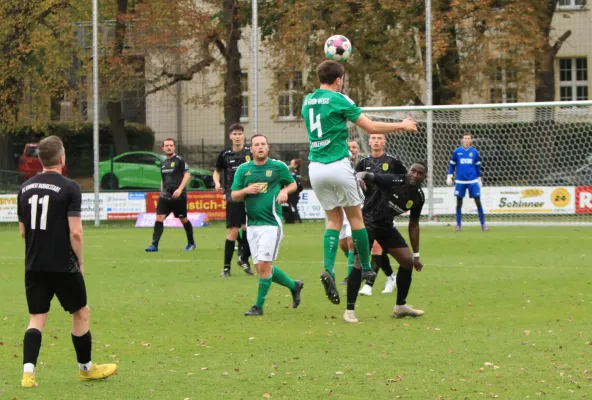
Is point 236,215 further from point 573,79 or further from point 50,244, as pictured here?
point 573,79

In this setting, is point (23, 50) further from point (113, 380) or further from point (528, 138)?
point (113, 380)

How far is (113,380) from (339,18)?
958 inches

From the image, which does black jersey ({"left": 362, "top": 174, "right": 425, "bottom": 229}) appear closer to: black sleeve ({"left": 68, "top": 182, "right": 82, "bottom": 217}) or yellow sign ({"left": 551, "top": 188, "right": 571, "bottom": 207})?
black sleeve ({"left": 68, "top": 182, "right": 82, "bottom": 217})

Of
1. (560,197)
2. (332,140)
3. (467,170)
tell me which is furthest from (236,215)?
(560,197)

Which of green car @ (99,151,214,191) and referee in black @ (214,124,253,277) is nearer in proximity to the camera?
referee in black @ (214,124,253,277)

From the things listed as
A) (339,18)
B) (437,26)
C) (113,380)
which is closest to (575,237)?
(437,26)

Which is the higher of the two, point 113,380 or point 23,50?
point 23,50

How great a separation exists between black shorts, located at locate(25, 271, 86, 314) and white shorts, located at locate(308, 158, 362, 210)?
2.98m

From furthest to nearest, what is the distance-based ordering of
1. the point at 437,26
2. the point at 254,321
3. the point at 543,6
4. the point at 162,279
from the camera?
the point at 543,6, the point at 437,26, the point at 162,279, the point at 254,321

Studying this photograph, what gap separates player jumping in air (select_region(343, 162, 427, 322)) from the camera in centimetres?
1041

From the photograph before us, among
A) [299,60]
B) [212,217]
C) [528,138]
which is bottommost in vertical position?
[212,217]

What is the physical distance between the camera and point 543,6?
32.6 metres

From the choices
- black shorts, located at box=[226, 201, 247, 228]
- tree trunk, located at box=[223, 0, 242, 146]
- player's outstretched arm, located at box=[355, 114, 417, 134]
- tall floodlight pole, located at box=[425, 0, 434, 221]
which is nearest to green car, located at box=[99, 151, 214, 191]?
tree trunk, located at box=[223, 0, 242, 146]

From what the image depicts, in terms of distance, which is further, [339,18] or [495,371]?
[339,18]
